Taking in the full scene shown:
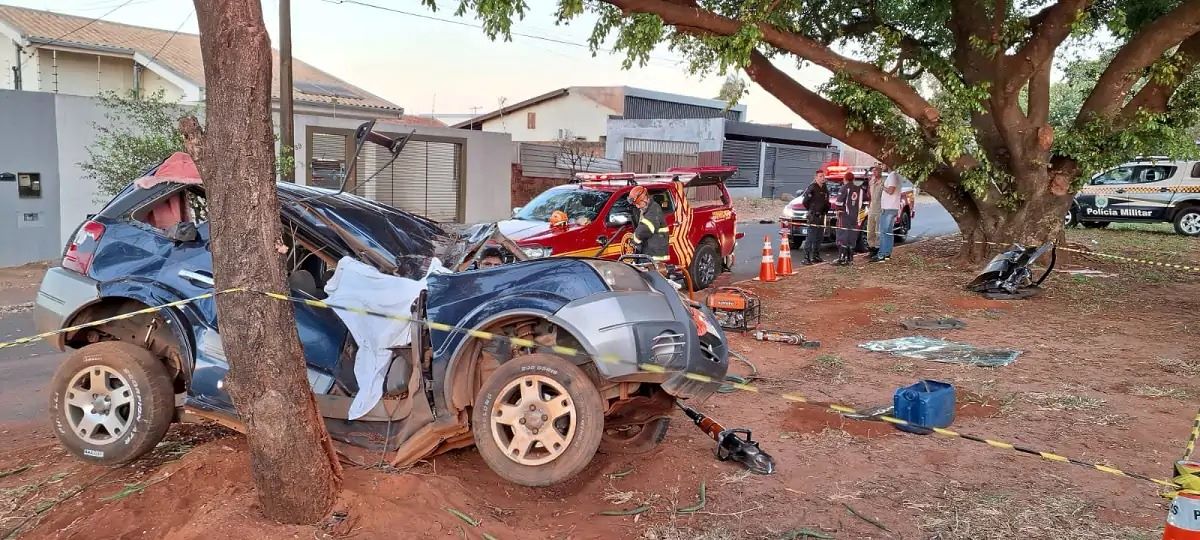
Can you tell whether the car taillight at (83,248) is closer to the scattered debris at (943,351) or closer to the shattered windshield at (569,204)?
the shattered windshield at (569,204)

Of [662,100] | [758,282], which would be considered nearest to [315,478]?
[758,282]

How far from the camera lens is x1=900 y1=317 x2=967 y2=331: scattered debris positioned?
30.4ft

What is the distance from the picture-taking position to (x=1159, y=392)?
650cm

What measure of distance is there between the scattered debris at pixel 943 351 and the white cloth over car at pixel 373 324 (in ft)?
17.7

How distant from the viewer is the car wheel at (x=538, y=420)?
4.10 metres

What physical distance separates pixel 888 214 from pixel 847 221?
768mm

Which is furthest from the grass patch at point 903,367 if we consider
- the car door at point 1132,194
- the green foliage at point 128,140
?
the car door at point 1132,194

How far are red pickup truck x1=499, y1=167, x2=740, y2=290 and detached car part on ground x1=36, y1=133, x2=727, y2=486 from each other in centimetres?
485

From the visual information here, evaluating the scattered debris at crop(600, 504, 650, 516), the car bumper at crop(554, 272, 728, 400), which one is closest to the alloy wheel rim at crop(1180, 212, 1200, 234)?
the car bumper at crop(554, 272, 728, 400)

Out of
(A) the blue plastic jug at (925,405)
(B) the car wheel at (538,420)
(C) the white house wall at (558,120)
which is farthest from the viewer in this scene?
(C) the white house wall at (558,120)

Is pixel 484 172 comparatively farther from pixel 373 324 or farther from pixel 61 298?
pixel 373 324

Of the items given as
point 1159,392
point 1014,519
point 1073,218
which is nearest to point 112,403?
point 1014,519

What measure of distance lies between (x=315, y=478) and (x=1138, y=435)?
5.25 metres

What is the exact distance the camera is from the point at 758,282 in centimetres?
1291
